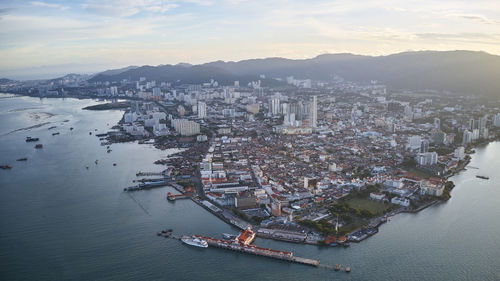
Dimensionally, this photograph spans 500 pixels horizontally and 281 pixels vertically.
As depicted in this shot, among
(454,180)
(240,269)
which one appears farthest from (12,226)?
(454,180)

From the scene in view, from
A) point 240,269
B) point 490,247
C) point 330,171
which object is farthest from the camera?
point 330,171

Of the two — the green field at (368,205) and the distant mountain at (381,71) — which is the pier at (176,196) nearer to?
the green field at (368,205)

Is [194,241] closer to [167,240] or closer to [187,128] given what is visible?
[167,240]

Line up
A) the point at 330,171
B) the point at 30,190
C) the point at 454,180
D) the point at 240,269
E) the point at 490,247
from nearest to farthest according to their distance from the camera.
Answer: the point at 240,269
the point at 490,247
the point at 30,190
the point at 454,180
the point at 330,171

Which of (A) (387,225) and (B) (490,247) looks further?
(A) (387,225)

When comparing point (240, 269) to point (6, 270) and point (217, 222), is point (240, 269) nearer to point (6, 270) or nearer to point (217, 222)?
point (217, 222)

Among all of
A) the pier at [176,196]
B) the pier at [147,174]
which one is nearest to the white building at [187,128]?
the pier at [147,174]
